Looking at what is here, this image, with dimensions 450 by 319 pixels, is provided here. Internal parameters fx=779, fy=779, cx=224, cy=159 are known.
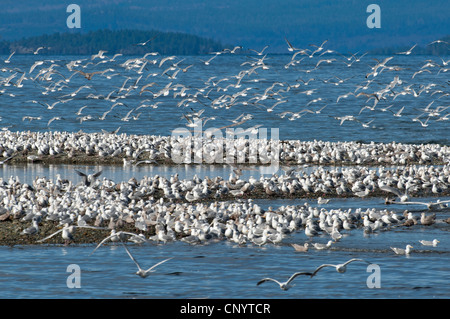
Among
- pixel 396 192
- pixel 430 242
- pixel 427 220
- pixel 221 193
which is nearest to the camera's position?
pixel 430 242

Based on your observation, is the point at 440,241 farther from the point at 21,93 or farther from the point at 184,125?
the point at 21,93

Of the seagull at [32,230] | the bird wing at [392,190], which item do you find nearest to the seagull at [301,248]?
the seagull at [32,230]

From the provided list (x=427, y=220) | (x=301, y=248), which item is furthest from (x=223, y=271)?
(x=427, y=220)

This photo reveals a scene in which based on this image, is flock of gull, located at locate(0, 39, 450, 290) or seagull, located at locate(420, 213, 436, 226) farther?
seagull, located at locate(420, 213, 436, 226)

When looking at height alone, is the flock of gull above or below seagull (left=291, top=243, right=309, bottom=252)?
above

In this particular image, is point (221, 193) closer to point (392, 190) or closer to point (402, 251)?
point (392, 190)

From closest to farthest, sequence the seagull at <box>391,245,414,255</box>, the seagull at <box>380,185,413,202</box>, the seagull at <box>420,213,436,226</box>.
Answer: the seagull at <box>391,245,414,255</box>
the seagull at <box>420,213,436,226</box>
the seagull at <box>380,185,413,202</box>

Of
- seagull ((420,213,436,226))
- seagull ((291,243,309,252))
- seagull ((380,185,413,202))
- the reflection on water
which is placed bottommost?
the reflection on water

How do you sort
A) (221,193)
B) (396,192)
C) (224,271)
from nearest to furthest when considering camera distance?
(224,271) < (396,192) < (221,193)

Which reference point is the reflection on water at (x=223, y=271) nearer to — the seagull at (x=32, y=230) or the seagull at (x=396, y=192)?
the seagull at (x=32, y=230)

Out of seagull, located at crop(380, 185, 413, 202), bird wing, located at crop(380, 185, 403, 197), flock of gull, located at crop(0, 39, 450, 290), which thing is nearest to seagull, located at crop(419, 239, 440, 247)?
flock of gull, located at crop(0, 39, 450, 290)

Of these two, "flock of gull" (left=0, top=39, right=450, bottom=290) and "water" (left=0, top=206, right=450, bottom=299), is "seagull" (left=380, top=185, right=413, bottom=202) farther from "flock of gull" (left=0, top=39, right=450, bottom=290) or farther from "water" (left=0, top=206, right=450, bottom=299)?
"water" (left=0, top=206, right=450, bottom=299)

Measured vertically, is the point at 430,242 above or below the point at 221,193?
below

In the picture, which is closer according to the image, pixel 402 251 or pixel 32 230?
pixel 402 251
